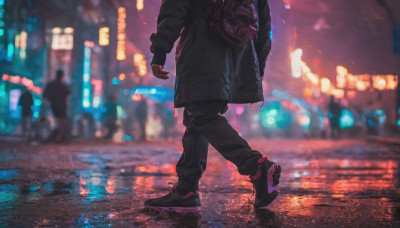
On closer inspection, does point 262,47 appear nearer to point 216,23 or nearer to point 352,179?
point 216,23

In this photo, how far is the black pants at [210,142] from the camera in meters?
2.99

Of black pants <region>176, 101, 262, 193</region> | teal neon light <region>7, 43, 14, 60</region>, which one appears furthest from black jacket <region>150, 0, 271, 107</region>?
teal neon light <region>7, 43, 14, 60</region>

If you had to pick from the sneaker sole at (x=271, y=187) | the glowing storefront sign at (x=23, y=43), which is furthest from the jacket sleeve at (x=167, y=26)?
the glowing storefront sign at (x=23, y=43)

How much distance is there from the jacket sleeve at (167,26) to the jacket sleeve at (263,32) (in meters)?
0.68

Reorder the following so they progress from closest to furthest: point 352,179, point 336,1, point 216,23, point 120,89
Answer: point 216,23, point 352,179, point 336,1, point 120,89

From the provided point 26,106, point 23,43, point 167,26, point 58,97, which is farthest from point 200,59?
point 23,43

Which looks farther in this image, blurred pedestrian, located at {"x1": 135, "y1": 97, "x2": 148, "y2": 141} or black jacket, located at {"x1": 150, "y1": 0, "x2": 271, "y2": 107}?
blurred pedestrian, located at {"x1": 135, "y1": 97, "x2": 148, "y2": 141}

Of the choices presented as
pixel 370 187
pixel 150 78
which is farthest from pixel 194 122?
pixel 150 78

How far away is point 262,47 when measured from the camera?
3482 millimetres

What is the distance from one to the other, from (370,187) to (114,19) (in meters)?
20.8

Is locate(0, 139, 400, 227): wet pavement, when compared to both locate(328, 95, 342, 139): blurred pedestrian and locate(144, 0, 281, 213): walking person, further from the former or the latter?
locate(328, 95, 342, 139): blurred pedestrian

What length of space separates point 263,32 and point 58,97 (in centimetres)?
1142

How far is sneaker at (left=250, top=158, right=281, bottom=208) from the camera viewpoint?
2.97 m

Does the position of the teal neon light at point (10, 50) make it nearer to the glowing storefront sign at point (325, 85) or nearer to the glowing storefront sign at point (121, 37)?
the glowing storefront sign at point (121, 37)
